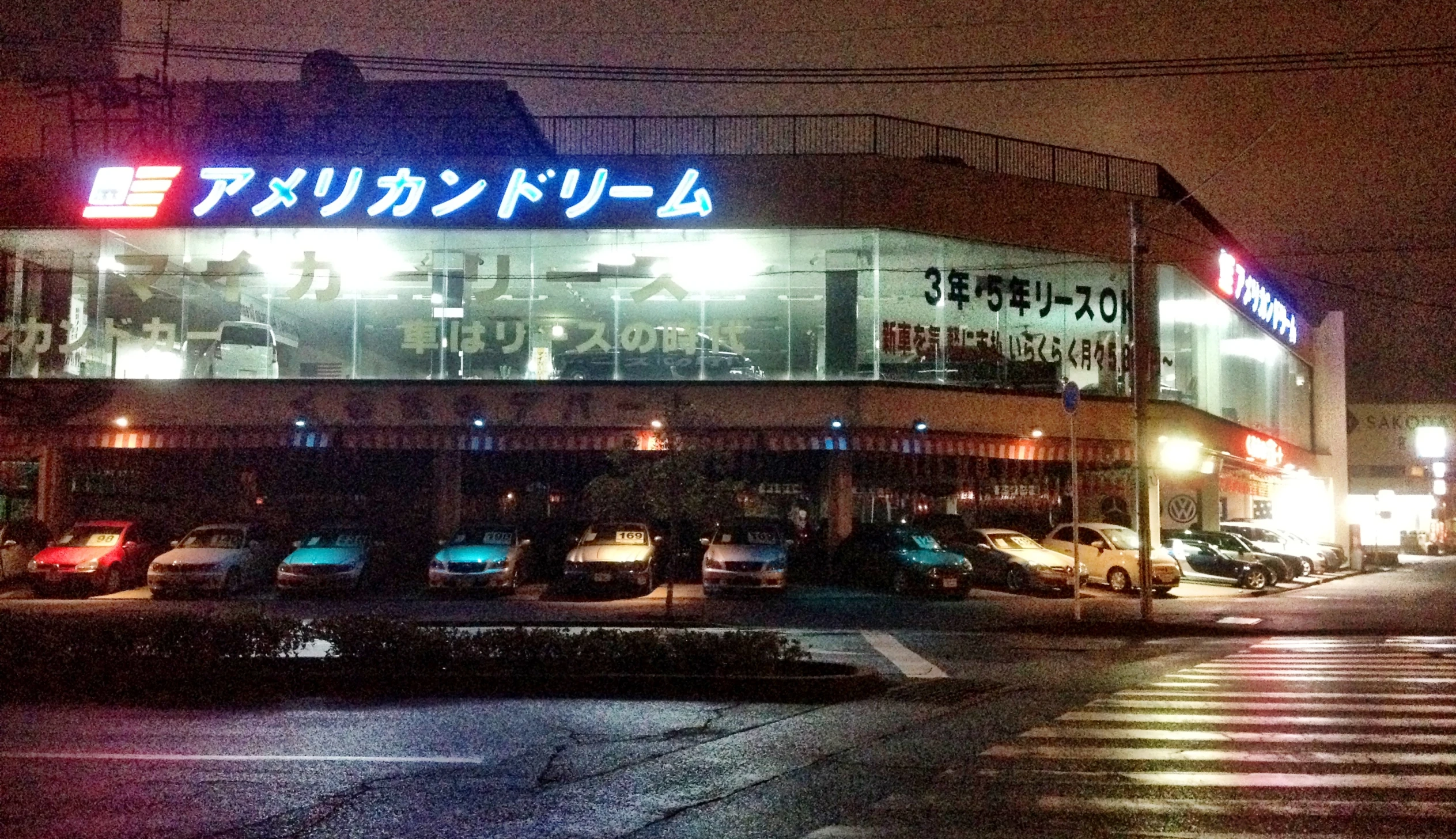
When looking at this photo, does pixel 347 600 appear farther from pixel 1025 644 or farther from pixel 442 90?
pixel 442 90

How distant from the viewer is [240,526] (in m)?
26.4

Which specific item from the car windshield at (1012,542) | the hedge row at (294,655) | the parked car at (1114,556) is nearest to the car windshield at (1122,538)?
the parked car at (1114,556)

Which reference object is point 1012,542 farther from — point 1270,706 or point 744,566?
point 1270,706

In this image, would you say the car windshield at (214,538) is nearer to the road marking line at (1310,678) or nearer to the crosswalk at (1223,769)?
the road marking line at (1310,678)

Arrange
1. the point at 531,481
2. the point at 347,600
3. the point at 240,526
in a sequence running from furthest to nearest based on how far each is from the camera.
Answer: the point at 531,481 → the point at 240,526 → the point at 347,600

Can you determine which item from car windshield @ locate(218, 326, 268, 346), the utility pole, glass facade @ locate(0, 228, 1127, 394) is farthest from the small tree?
car windshield @ locate(218, 326, 268, 346)

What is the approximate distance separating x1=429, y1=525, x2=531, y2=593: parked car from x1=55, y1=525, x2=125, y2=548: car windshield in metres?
7.43

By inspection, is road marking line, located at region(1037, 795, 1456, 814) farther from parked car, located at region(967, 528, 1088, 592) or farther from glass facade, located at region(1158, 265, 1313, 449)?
glass facade, located at region(1158, 265, 1313, 449)

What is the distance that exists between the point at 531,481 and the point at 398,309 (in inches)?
237

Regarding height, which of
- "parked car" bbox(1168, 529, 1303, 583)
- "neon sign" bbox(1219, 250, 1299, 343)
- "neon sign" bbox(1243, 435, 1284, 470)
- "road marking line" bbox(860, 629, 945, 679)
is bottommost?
"road marking line" bbox(860, 629, 945, 679)

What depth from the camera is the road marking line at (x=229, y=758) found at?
346 inches

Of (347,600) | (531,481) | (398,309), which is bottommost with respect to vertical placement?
(347,600)

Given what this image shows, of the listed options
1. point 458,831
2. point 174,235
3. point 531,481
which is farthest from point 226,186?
point 458,831

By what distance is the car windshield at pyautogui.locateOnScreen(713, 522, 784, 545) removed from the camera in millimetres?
25938
